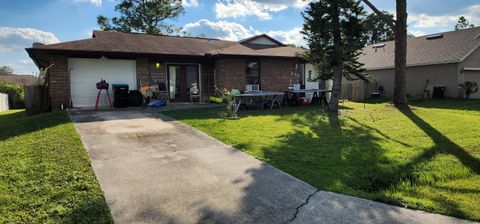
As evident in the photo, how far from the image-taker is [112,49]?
1294 centimetres

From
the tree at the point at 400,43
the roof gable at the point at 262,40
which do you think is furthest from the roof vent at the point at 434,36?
the roof gable at the point at 262,40

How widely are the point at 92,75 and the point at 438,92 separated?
19370mm

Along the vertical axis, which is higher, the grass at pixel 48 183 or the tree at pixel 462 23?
the tree at pixel 462 23

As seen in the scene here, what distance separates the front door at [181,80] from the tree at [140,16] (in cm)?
1834

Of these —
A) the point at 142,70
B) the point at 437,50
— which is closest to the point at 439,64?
the point at 437,50

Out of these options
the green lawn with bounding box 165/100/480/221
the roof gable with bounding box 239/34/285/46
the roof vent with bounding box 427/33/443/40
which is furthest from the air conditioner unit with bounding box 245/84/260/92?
the roof vent with bounding box 427/33/443/40

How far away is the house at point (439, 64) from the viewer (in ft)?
61.0

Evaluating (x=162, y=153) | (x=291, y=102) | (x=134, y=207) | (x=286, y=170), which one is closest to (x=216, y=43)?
(x=291, y=102)

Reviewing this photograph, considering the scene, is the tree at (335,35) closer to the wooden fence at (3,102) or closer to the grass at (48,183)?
the grass at (48,183)

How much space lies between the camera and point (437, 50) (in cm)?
2059

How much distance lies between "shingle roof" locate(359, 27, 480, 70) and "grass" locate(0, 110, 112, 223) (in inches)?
799

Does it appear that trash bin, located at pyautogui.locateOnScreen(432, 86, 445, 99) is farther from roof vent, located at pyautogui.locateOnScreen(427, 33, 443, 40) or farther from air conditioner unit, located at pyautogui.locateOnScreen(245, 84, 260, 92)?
air conditioner unit, located at pyautogui.locateOnScreen(245, 84, 260, 92)

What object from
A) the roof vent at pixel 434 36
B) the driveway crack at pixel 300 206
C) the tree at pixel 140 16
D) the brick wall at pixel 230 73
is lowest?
the driveway crack at pixel 300 206

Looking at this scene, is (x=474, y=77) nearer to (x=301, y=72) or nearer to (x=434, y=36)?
(x=434, y=36)
